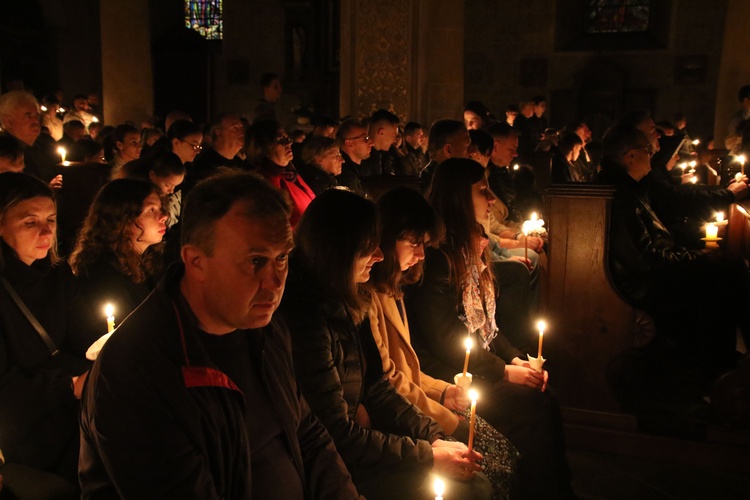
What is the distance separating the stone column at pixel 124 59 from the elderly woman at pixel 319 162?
7.51m

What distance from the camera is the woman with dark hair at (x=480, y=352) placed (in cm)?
310

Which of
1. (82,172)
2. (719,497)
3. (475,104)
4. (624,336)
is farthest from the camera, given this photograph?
(475,104)

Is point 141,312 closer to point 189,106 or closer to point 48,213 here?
point 48,213

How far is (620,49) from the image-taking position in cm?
1634

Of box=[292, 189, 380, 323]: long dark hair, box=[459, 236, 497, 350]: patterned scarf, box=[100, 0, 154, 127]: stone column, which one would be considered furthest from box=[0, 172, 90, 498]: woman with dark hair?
box=[100, 0, 154, 127]: stone column

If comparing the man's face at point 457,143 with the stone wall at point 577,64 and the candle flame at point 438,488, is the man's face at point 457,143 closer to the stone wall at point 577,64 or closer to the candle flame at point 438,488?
the candle flame at point 438,488

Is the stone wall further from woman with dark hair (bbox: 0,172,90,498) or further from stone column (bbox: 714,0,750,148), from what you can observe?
woman with dark hair (bbox: 0,172,90,498)

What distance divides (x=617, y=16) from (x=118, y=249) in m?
16.0

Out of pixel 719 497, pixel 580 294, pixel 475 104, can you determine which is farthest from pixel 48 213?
pixel 475 104

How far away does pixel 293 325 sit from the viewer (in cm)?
224

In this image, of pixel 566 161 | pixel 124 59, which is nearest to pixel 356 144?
pixel 566 161

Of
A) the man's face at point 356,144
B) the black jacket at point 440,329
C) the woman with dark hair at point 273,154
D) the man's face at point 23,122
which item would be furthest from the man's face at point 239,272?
the man's face at point 23,122

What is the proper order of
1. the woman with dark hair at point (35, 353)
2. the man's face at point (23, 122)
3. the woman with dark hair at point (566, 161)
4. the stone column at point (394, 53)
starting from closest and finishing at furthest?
the woman with dark hair at point (35, 353), the man's face at point (23, 122), the woman with dark hair at point (566, 161), the stone column at point (394, 53)

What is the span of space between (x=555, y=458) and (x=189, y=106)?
16.9 meters
